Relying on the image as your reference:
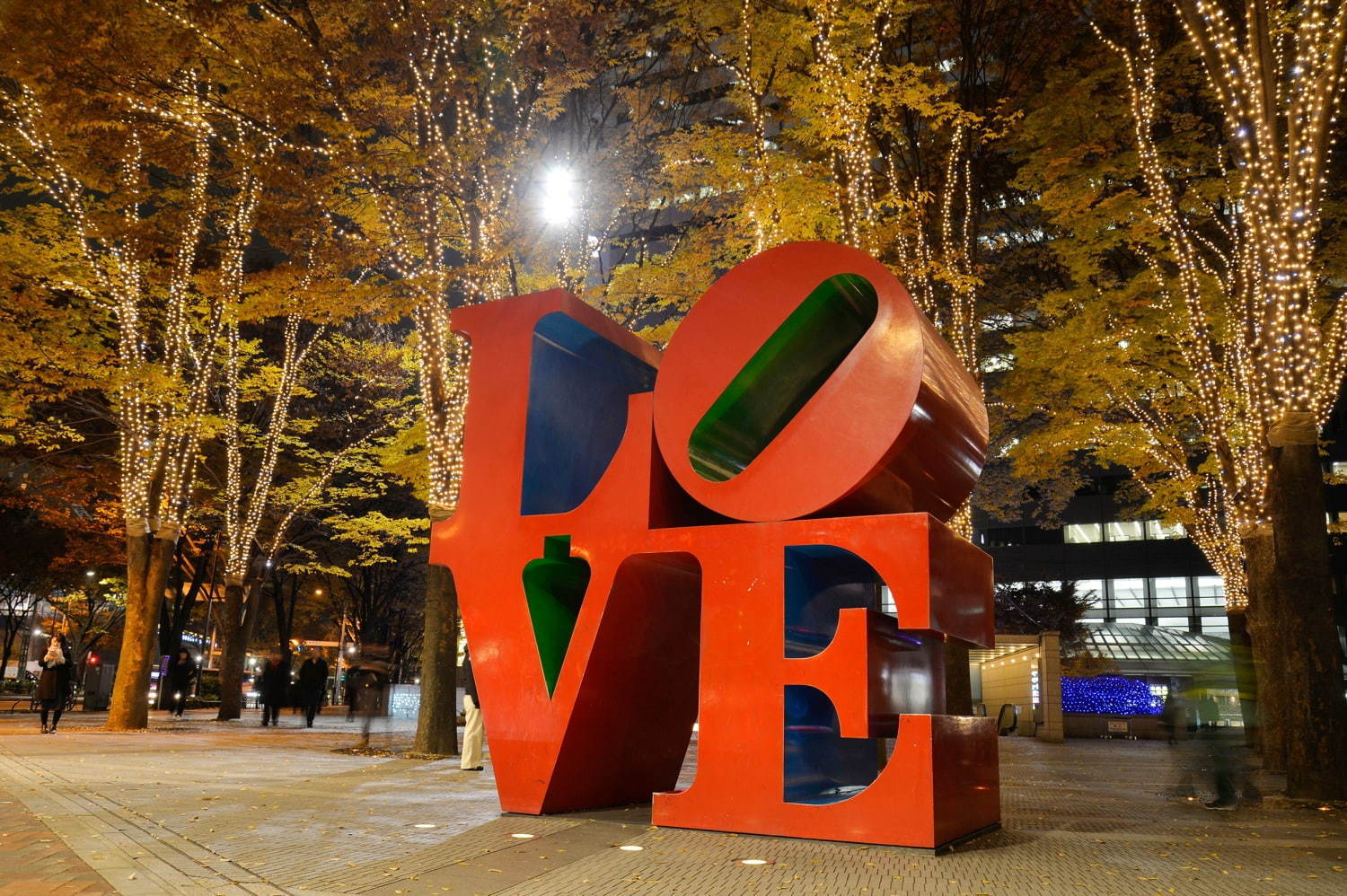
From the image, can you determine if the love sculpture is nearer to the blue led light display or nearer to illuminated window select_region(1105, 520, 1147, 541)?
the blue led light display

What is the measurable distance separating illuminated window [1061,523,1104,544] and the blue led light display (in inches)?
846

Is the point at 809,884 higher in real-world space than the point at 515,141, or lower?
lower

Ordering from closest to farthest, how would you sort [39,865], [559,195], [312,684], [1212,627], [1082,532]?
[39,865]
[559,195]
[312,684]
[1212,627]
[1082,532]

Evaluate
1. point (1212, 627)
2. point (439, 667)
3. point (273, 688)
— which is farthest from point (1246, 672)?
point (1212, 627)

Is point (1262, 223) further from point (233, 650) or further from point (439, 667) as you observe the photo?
point (233, 650)

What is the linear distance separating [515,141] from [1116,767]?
14156 millimetres

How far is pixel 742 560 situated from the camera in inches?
293

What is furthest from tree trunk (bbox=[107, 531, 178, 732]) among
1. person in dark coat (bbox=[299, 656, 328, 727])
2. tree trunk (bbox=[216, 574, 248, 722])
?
person in dark coat (bbox=[299, 656, 328, 727])

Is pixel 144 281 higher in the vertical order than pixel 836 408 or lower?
higher

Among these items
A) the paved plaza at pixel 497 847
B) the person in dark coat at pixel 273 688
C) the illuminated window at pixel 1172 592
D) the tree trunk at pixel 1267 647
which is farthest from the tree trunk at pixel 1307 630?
the illuminated window at pixel 1172 592

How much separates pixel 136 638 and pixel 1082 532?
1854 inches

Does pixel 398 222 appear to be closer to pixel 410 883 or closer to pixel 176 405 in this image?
pixel 176 405

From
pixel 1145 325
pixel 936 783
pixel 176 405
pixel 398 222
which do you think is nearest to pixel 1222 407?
pixel 1145 325

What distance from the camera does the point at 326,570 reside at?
2638cm
